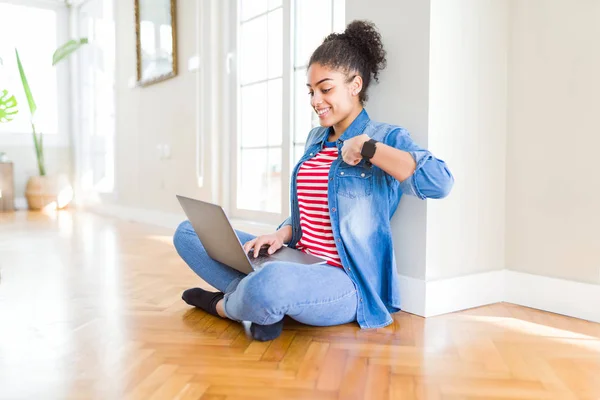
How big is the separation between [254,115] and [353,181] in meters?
1.86

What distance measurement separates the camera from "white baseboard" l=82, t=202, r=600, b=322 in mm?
1786

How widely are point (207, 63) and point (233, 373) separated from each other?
9.02ft

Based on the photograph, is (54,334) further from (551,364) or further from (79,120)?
(79,120)

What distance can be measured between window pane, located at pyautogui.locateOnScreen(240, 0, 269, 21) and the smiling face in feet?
5.75

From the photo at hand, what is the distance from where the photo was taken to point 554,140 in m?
1.85

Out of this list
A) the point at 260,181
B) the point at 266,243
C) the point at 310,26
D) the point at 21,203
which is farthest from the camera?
the point at 21,203

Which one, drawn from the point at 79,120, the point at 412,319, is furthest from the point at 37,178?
the point at 412,319

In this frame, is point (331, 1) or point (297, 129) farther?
point (297, 129)

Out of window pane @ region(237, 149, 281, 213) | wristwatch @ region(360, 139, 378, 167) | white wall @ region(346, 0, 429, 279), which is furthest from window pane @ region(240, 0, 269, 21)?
wristwatch @ region(360, 139, 378, 167)

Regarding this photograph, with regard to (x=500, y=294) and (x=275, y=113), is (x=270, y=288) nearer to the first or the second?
A: (x=500, y=294)

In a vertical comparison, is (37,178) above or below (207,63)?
below

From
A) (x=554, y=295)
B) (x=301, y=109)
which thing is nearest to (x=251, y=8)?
(x=301, y=109)

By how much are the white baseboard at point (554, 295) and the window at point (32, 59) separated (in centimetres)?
595

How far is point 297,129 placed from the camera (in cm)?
298
